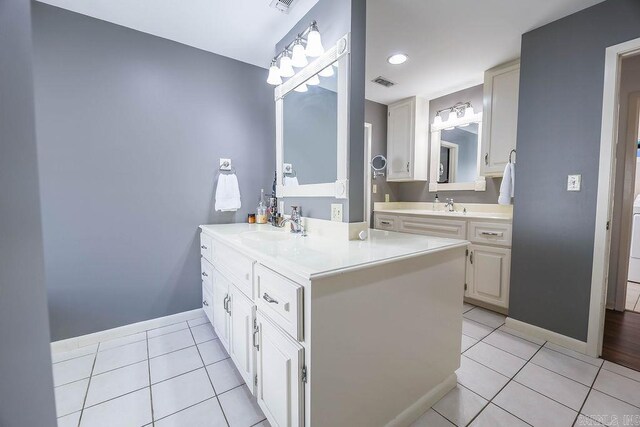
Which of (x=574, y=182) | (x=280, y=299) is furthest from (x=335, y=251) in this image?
(x=574, y=182)

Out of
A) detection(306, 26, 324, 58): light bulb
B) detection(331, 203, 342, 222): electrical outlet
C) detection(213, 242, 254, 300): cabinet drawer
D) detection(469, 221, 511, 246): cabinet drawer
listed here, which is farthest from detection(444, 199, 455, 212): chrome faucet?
detection(213, 242, 254, 300): cabinet drawer

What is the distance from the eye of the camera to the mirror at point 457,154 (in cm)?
288

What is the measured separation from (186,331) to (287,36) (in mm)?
2475

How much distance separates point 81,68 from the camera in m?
1.80

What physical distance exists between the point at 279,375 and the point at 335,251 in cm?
54

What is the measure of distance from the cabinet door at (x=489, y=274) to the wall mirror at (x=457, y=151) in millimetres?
846

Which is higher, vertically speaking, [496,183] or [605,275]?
[496,183]

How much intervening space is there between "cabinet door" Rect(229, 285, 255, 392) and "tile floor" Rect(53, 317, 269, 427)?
6.5 inches

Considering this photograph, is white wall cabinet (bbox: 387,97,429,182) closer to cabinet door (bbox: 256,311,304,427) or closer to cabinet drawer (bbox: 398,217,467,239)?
cabinet drawer (bbox: 398,217,467,239)

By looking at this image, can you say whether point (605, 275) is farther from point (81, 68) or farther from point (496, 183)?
point (81, 68)

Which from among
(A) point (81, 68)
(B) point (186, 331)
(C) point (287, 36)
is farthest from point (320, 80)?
(B) point (186, 331)

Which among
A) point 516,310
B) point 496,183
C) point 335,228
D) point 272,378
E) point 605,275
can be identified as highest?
point 496,183

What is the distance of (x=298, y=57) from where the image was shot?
5.81ft

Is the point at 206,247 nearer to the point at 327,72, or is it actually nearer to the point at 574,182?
the point at 327,72
